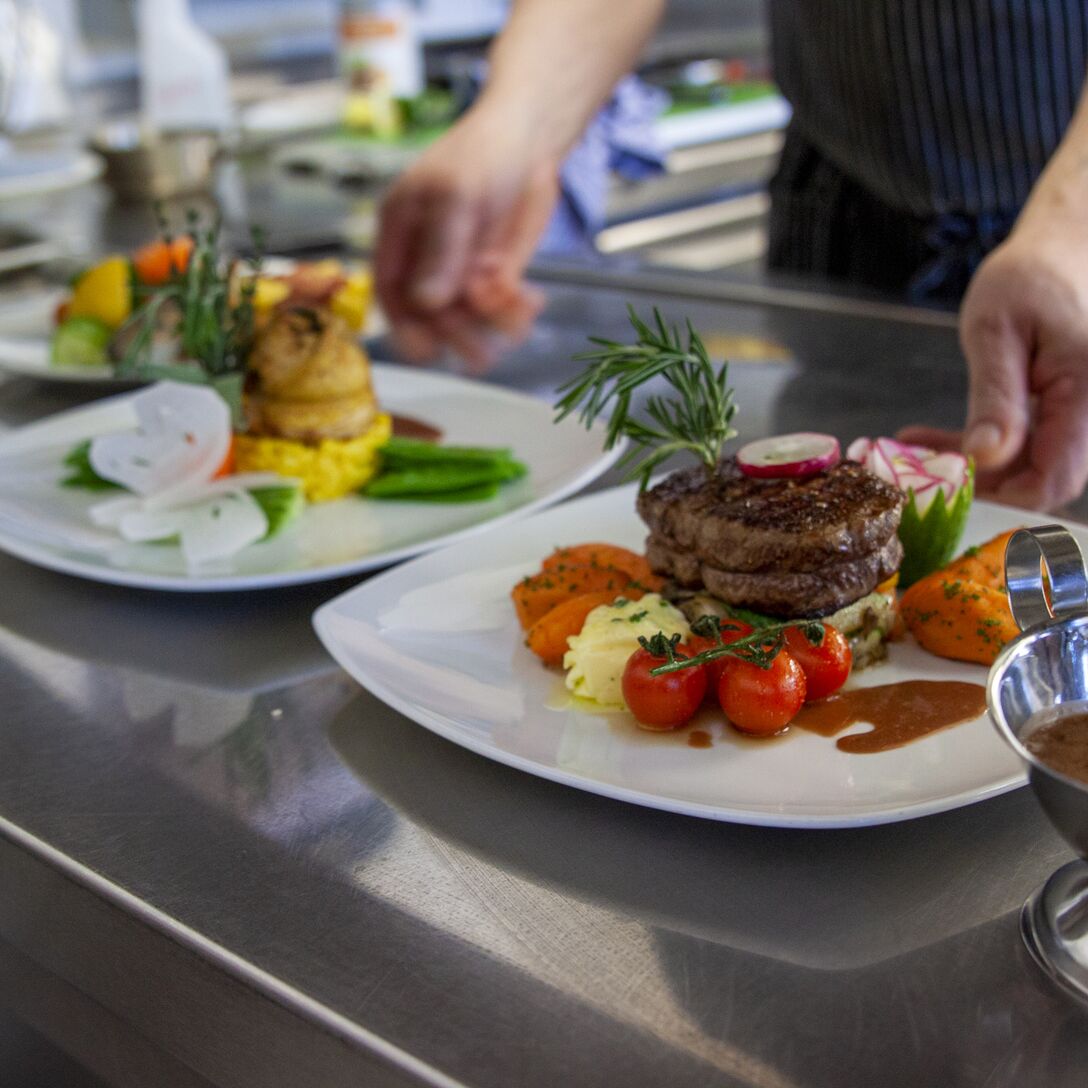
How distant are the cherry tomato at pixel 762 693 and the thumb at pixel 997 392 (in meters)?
0.61

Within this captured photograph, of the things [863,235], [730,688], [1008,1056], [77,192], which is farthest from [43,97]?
[1008,1056]

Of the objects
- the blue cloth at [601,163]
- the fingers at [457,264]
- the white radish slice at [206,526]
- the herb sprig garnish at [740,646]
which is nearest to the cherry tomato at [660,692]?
the herb sprig garnish at [740,646]

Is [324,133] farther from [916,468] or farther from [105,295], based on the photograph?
[916,468]

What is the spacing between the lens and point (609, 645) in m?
1.14

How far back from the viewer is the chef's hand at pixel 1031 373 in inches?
61.2

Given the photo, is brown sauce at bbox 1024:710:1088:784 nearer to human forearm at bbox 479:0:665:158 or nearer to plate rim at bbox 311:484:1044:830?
plate rim at bbox 311:484:1044:830

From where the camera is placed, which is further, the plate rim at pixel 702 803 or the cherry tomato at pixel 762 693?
the cherry tomato at pixel 762 693

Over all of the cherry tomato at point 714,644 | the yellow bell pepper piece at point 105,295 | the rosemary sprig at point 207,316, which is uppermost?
the rosemary sprig at point 207,316

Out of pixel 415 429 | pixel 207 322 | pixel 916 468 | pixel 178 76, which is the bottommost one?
pixel 415 429

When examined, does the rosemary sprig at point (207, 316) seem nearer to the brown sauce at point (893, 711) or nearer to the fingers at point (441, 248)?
the fingers at point (441, 248)

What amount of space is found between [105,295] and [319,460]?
837 mm

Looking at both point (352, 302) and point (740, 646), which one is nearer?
point (740, 646)

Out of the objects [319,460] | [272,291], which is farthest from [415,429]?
[272,291]

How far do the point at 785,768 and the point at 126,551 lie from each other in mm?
852
